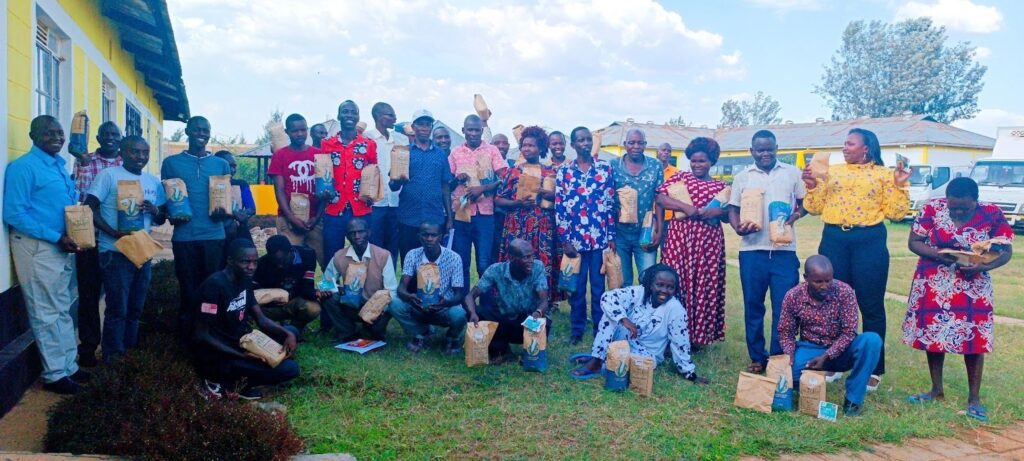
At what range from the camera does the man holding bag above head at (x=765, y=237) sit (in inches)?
212

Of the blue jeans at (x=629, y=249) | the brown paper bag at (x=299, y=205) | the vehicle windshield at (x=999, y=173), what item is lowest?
the blue jeans at (x=629, y=249)

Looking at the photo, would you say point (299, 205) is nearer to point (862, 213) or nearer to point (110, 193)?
point (110, 193)

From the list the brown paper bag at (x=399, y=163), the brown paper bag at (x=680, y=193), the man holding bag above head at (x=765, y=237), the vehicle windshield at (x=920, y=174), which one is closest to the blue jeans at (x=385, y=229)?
the brown paper bag at (x=399, y=163)

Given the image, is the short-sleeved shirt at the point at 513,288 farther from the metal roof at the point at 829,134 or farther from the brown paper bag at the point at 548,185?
the metal roof at the point at 829,134

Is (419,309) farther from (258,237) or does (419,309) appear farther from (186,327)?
(258,237)

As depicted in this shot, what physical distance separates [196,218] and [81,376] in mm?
1307

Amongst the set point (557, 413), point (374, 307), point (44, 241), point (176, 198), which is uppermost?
point (176, 198)

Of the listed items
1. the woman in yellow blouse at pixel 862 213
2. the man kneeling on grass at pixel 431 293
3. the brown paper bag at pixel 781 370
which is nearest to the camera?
the brown paper bag at pixel 781 370

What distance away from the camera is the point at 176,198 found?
5.14m

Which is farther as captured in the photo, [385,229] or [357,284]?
[385,229]

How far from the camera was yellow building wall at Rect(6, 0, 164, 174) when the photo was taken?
4.74 m

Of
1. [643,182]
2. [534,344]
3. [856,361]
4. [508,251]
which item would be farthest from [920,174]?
[534,344]

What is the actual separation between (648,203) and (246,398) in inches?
138

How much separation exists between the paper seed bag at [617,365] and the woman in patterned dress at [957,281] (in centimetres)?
195
